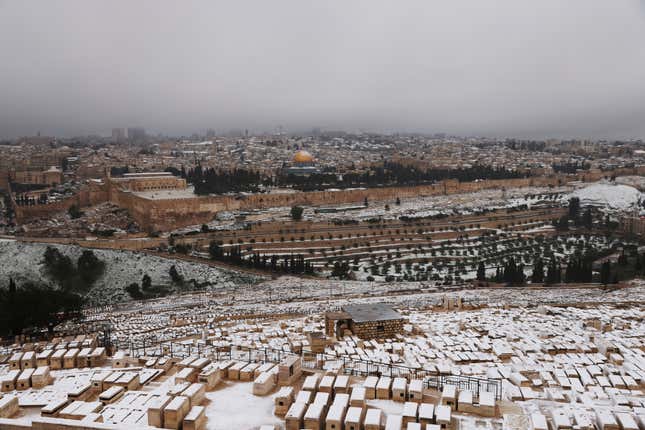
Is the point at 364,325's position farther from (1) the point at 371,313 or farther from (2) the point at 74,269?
(2) the point at 74,269

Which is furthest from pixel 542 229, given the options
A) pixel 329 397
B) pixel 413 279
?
pixel 329 397

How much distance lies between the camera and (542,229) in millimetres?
39562

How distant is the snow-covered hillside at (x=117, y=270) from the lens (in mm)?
24688

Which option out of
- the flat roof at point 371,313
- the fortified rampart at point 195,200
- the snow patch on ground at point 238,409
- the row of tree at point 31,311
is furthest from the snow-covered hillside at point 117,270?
the snow patch on ground at point 238,409

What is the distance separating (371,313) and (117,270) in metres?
Answer: 15.8

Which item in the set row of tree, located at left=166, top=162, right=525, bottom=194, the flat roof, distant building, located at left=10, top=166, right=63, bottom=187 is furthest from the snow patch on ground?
distant building, located at left=10, top=166, right=63, bottom=187

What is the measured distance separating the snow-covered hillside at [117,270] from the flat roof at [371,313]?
1203 cm

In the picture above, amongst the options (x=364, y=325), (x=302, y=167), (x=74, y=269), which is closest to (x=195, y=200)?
(x=74, y=269)

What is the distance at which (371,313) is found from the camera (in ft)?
47.7

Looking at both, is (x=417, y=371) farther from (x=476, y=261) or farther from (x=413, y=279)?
(x=476, y=261)

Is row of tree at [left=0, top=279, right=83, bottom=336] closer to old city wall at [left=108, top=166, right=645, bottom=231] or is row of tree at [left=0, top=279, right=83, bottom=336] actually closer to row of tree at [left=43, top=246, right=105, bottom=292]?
row of tree at [left=43, top=246, right=105, bottom=292]

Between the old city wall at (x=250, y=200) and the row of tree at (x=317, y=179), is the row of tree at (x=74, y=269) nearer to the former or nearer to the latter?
the old city wall at (x=250, y=200)

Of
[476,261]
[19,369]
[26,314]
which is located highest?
[19,369]

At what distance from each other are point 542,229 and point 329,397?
118 ft
